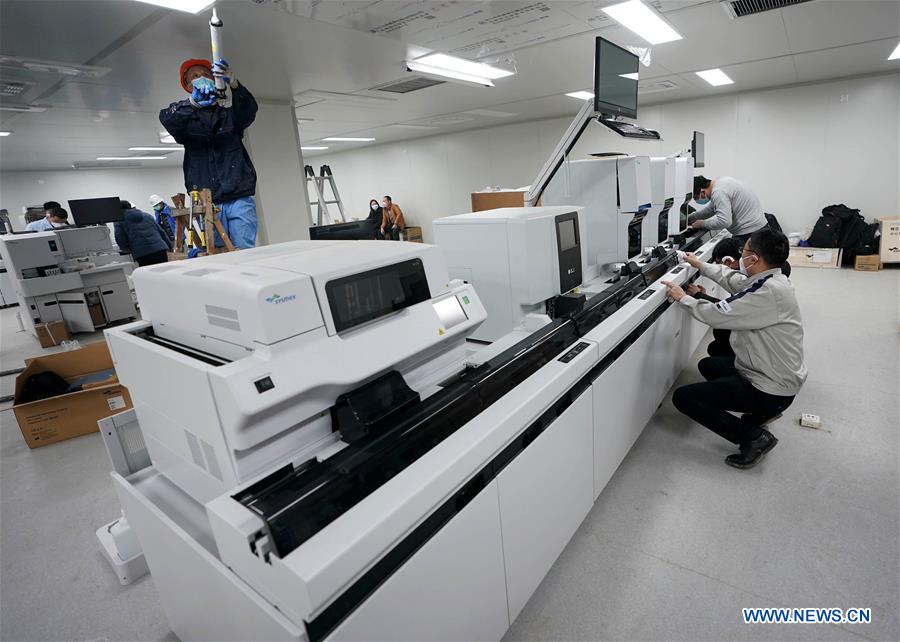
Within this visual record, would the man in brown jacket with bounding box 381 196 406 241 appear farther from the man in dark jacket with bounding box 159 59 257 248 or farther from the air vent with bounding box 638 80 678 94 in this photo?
the man in dark jacket with bounding box 159 59 257 248

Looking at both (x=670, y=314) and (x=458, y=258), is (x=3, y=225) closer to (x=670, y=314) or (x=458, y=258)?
(x=458, y=258)

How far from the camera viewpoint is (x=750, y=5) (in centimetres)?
311

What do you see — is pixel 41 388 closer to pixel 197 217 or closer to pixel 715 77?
pixel 197 217

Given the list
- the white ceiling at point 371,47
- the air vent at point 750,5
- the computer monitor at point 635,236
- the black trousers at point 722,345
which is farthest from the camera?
the black trousers at point 722,345

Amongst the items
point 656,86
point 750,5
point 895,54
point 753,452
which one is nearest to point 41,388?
point 753,452

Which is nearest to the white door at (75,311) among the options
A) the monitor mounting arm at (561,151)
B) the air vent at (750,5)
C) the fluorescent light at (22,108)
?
the fluorescent light at (22,108)

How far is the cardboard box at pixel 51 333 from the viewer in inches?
214

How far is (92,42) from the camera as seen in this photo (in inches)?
105

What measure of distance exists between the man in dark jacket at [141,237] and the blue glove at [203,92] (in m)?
4.45

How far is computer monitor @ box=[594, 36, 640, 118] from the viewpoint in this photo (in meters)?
2.22

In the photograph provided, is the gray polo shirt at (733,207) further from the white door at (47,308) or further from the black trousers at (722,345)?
the white door at (47,308)

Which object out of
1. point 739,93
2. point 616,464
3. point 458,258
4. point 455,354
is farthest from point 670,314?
point 739,93

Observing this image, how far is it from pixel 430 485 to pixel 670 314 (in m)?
2.26

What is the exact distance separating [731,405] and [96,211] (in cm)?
710
